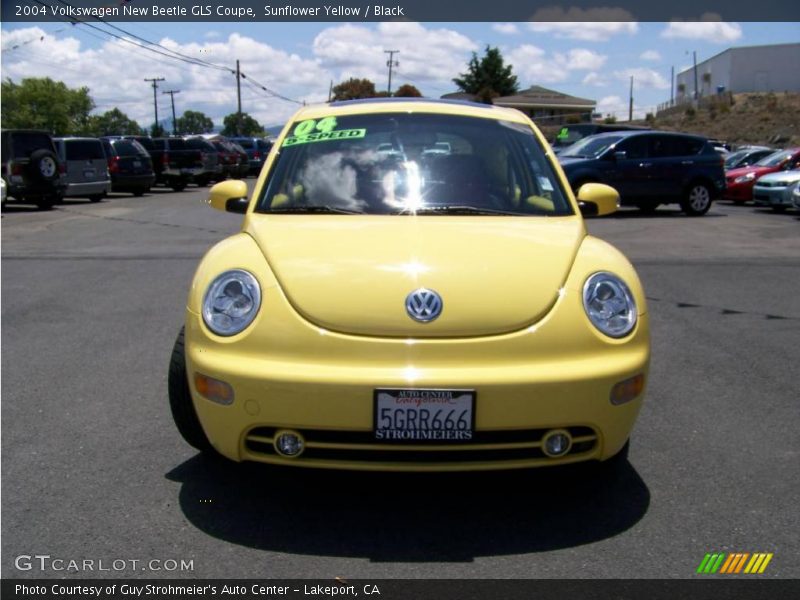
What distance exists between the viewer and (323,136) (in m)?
4.53

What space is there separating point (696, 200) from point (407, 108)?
14.6 m

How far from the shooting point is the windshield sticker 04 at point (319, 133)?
450 centimetres

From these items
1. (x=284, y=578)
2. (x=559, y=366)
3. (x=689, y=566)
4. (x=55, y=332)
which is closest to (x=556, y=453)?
(x=559, y=366)

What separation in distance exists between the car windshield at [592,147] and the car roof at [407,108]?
12968mm

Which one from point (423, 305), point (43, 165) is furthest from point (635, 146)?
point (423, 305)

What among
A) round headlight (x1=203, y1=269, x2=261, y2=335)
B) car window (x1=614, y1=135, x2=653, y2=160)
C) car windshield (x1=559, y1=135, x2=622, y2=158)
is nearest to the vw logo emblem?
round headlight (x1=203, y1=269, x2=261, y2=335)

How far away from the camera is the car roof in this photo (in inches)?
185

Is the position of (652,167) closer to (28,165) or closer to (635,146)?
(635,146)

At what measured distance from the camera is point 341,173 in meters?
4.29

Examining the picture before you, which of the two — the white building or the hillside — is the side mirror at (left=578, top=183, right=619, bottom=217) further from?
the white building

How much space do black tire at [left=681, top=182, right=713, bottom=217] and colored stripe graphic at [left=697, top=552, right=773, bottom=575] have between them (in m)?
15.9

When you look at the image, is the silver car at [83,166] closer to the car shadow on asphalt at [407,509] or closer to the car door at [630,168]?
the car door at [630,168]

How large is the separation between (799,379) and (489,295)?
295 centimetres
